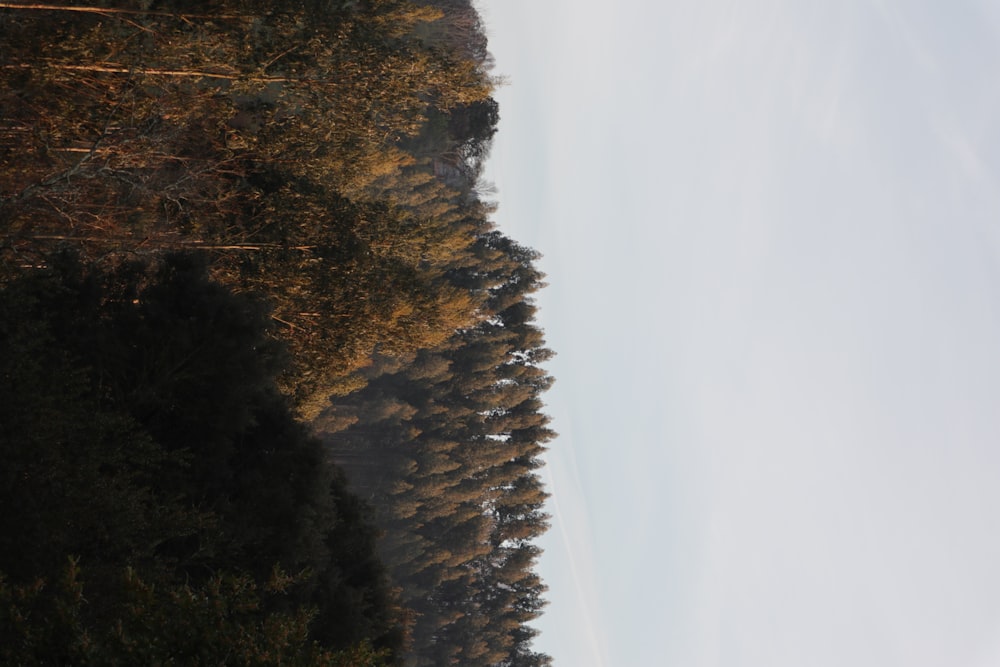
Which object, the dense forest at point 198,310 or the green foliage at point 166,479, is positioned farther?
the dense forest at point 198,310

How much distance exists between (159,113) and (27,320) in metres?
7.00

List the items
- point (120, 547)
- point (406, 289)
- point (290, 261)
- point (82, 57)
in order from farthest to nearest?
point (406, 289) → point (290, 261) → point (82, 57) → point (120, 547)

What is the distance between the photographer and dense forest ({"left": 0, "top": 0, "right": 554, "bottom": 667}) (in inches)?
527

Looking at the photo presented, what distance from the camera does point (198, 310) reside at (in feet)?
63.2

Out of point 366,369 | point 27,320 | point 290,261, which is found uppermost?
Answer: point 366,369

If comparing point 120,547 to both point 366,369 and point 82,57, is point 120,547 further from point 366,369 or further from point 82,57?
point 366,369

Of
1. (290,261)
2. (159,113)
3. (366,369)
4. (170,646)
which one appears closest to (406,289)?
(290,261)

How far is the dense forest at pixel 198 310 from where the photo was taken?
13398mm

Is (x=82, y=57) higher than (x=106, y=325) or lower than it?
higher

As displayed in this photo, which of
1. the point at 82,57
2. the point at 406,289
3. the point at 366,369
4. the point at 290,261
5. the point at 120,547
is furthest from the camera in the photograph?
the point at 366,369

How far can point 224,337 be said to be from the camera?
755 inches

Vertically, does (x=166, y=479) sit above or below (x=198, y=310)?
below

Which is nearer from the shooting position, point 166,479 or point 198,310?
point 166,479

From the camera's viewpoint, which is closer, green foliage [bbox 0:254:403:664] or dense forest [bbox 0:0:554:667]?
green foliage [bbox 0:254:403:664]
